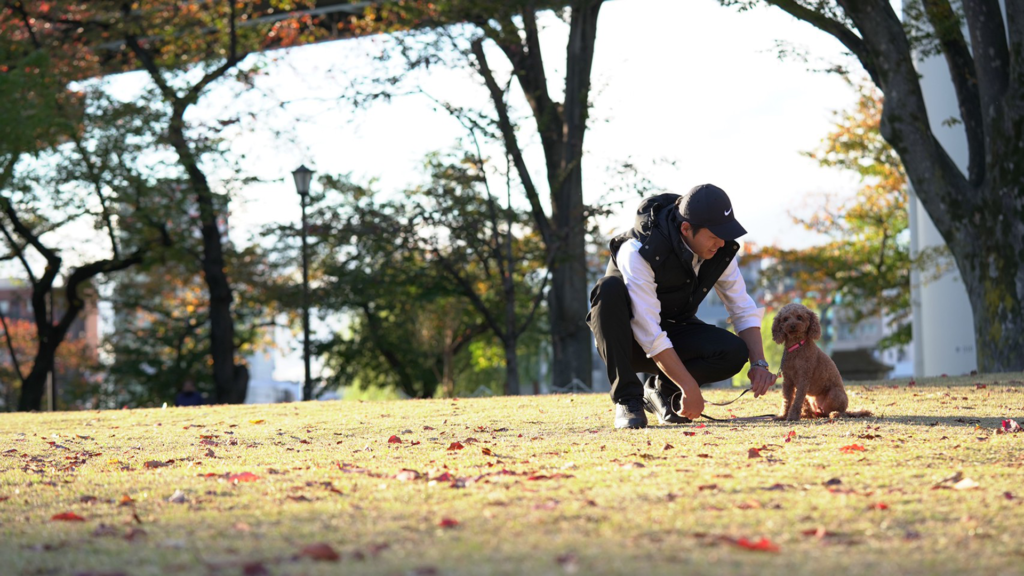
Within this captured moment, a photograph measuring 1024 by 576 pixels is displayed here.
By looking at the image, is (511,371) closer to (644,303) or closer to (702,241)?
(644,303)

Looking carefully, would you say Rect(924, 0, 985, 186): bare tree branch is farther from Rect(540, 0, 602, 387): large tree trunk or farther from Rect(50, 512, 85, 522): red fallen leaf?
Rect(50, 512, 85, 522): red fallen leaf

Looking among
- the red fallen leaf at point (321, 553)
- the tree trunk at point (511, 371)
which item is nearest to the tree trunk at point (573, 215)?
the tree trunk at point (511, 371)

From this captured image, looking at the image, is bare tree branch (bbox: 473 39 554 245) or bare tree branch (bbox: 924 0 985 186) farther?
bare tree branch (bbox: 473 39 554 245)

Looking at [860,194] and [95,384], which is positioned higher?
[860,194]

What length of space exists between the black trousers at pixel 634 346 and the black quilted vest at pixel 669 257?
0.16 m

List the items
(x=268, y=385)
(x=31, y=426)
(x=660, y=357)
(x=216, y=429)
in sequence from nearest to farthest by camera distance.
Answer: (x=660, y=357)
(x=216, y=429)
(x=31, y=426)
(x=268, y=385)

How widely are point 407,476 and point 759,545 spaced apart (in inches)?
68.9

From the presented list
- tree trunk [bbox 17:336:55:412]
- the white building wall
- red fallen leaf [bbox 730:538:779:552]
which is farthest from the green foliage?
red fallen leaf [bbox 730:538:779:552]

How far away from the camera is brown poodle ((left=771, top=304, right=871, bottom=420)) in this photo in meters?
5.75

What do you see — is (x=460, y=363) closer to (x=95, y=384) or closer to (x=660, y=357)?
(x=95, y=384)

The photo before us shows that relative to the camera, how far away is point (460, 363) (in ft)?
100

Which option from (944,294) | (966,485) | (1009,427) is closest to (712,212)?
(1009,427)

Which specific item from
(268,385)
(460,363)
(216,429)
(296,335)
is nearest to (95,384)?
(296,335)

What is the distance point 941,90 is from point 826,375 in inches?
726
